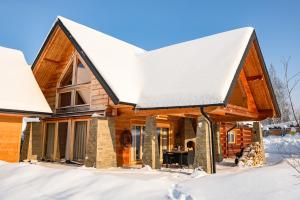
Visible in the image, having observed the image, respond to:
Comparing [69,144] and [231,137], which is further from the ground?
[231,137]

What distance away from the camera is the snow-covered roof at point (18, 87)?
46.0 ft

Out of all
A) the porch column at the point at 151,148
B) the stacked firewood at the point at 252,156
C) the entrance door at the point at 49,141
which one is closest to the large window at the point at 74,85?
the entrance door at the point at 49,141

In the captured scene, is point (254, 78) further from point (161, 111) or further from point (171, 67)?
point (161, 111)

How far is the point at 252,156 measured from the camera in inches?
575

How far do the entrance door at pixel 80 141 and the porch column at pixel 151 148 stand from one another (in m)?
3.77

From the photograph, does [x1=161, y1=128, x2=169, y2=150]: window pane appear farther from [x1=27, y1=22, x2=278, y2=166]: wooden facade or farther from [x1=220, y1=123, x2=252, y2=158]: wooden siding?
[x1=220, y1=123, x2=252, y2=158]: wooden siding

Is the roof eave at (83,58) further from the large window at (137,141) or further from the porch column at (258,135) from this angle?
the porch column at (258,135)

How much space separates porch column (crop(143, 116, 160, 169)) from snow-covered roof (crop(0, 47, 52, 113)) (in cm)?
585

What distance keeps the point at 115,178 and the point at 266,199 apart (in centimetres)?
404

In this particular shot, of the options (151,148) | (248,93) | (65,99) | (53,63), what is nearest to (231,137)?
(248,93)

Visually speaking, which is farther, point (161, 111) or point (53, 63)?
point (53, 63)

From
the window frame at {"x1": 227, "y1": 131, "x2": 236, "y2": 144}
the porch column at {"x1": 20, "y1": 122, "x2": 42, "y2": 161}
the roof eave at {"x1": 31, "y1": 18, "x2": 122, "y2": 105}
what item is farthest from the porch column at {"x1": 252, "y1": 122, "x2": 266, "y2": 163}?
the porch column at {"x1": 20, "y1": 122, "x2": 42, "y2": 161}

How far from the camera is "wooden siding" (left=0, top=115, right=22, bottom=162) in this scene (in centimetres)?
1380

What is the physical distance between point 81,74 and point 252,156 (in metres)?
10.0
